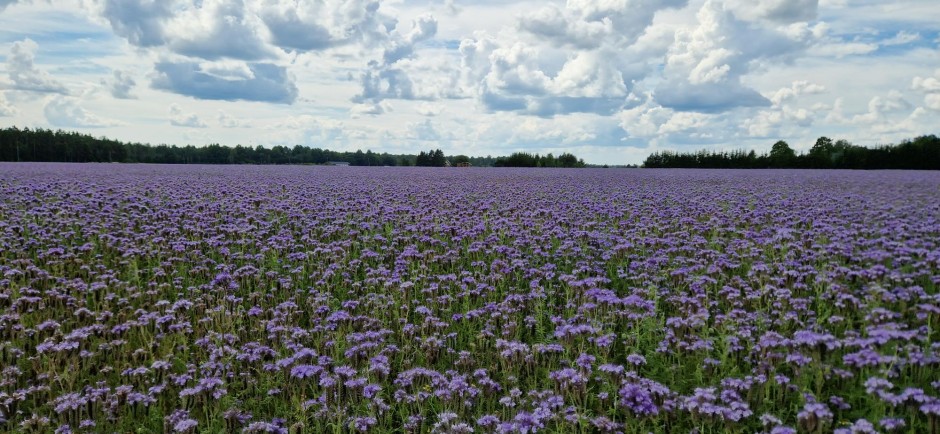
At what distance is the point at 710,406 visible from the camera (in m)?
3.63

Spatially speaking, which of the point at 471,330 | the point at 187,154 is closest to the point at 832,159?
the point at 471,330

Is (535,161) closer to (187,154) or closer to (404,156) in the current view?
(404,156)

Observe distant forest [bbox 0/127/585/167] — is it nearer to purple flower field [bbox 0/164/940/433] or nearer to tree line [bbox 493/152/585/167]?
tree line [bbox 493/152/585/167]

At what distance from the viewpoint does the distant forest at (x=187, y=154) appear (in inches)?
2827

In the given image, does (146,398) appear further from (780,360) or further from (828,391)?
(828,391)

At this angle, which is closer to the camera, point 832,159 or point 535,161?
point 832,159

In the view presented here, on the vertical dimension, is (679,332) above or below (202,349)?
above

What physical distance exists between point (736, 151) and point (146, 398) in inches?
2203

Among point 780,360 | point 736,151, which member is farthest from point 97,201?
point 736,151

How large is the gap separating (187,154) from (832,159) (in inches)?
3239

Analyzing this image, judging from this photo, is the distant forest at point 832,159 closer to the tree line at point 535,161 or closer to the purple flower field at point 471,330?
the tree line at point 535,161

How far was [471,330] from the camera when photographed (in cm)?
583

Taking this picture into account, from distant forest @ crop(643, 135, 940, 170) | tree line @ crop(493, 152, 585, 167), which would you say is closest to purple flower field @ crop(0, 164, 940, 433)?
distant forest @ crop(643, 135, 940, 170)

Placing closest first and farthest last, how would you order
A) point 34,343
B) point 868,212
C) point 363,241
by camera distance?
1. point 34,343
2. point 363,241
3. point 868,212
